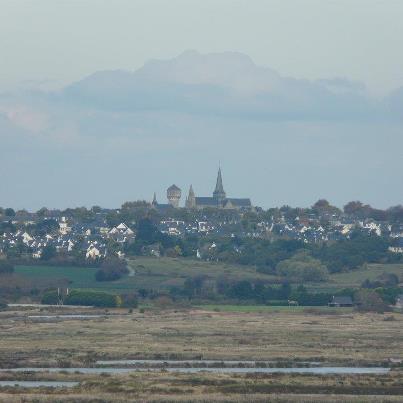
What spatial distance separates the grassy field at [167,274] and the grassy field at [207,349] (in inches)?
704

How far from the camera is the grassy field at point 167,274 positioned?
121m

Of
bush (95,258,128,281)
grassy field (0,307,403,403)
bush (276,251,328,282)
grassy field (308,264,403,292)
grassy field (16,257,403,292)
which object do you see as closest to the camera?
grassy field (0,307,403,403)

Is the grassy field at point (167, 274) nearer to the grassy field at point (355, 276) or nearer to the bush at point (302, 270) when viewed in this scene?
the grassy field at point (355, 276)

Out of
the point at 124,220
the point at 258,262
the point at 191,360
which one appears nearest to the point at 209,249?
the point at 258,262

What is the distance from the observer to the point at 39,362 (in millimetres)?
58562

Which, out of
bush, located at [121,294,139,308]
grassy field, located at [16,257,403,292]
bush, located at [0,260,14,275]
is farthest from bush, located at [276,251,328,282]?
bush, located at [0,260,14,275]

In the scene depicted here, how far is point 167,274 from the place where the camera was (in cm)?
12706

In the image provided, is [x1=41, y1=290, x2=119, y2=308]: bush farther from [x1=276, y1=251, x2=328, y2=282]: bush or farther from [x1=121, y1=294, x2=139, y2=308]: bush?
[x1=276, y1=251, x2=328, y2=282]: bush

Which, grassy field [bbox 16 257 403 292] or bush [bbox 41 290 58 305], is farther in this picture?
grassy field [bbox 16 257 403 292]

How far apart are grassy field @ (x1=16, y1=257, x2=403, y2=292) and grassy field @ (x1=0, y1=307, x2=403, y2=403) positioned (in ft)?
58.7

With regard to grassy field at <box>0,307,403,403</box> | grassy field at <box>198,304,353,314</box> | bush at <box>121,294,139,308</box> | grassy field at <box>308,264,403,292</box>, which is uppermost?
grassy field at <box>308,264,403,292</box>

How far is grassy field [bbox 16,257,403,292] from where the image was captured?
120562 millimetres

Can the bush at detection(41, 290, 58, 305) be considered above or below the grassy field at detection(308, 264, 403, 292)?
below

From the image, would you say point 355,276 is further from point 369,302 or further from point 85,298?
point 85,298
